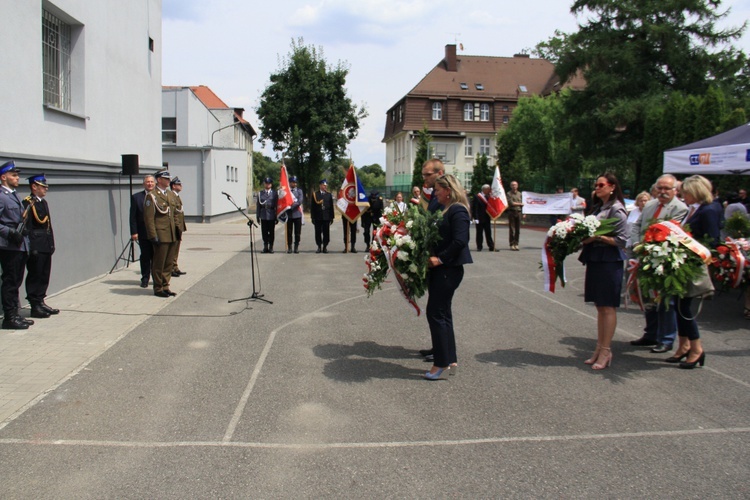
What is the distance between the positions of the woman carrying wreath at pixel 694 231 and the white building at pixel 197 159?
87.0ft

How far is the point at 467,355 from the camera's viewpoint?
24.1 feet

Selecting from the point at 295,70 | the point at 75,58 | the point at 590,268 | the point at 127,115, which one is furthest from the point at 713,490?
the point at 295,70

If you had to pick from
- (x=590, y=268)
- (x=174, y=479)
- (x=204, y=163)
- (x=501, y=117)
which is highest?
(x=501, y=117)

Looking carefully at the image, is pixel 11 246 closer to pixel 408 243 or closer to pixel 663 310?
pixel 408 243

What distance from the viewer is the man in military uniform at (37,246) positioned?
28.3ft

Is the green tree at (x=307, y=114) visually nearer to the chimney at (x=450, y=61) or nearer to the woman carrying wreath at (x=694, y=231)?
the chimney at (x=450, y=61)

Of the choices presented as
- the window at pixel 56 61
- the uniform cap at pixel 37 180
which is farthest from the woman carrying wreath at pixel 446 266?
the window at pixel 56 61

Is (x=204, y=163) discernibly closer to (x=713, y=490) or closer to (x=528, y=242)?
(x=528, y=242)

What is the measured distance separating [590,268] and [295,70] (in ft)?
150

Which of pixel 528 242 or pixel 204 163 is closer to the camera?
pixel 528 242

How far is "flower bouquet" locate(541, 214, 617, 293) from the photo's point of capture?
6.60m

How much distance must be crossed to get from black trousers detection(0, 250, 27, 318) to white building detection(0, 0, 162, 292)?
147 centimetres

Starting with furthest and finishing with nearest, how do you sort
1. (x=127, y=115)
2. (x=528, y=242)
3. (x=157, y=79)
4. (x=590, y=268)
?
(x=528, y=242)
(x=157, y=79)
(x=127, y=115)
(x=590, y=268)

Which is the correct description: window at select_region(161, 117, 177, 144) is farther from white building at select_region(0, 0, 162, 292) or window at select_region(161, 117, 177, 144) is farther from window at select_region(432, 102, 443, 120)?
window at select_region(432, 102, 443, 120)
